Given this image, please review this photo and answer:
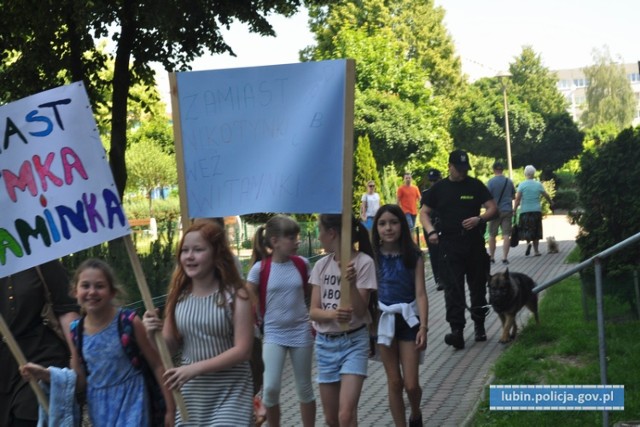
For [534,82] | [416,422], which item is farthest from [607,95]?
[416,422]

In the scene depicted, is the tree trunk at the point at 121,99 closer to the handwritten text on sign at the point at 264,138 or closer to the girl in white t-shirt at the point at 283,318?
the girl in white t-shirt at the point at 283,318

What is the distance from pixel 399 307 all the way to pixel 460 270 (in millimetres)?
4081

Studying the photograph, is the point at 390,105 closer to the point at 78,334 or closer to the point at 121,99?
the point at 121,99

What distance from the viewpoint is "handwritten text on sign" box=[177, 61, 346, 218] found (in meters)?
6.07

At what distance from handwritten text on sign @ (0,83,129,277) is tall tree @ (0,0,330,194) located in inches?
443

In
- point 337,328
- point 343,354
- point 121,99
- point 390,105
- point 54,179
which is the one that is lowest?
point 343,354

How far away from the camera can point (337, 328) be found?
6.96 metres

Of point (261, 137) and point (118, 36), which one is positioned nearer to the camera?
point (261, 137)

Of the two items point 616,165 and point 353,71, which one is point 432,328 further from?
point 353,71

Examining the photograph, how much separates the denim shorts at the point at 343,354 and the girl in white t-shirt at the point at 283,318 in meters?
0.37

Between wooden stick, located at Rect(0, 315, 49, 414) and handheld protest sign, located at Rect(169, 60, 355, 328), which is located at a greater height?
handheld protest sign, located at Rect(169, 60, 355, 328)

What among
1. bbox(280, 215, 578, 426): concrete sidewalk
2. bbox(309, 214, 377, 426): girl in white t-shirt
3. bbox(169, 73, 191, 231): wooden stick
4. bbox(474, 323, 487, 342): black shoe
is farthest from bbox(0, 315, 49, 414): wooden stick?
bbox(474, 323, 487, 342): black shoe

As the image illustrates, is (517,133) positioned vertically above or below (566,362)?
above

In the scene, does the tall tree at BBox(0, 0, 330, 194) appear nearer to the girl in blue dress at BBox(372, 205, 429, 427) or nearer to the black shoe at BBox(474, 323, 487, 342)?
the black shoe at BBox(474, 323, 487, 342)
